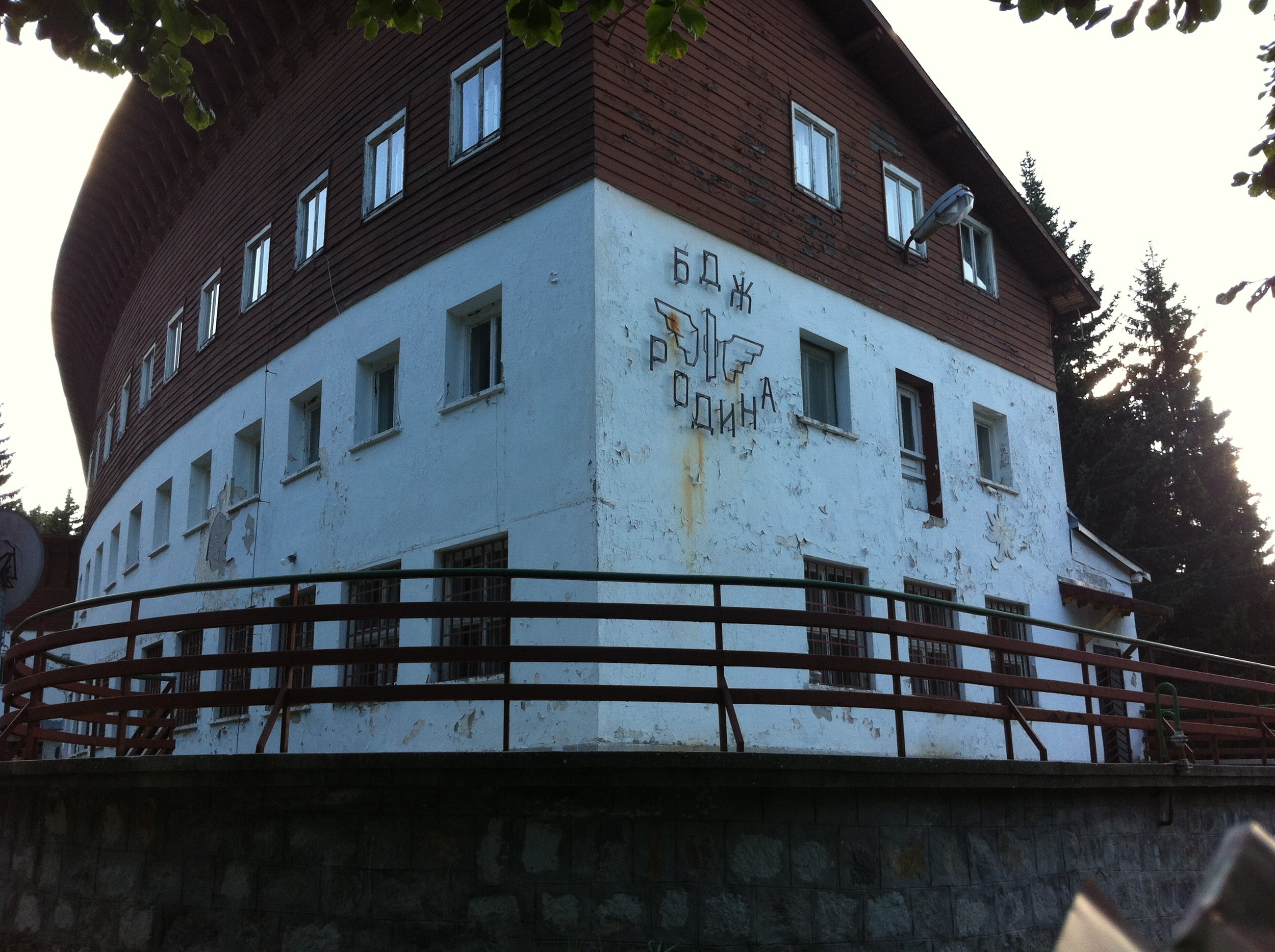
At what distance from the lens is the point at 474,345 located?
50.9ft

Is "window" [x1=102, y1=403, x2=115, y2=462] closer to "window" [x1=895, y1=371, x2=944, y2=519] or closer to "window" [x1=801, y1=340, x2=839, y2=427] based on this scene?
"window" [x1=801, y1=340, x2=839, y2=427]

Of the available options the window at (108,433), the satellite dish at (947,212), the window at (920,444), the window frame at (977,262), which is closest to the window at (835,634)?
the window at (920,444)

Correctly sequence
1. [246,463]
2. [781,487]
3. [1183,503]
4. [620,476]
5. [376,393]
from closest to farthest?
[620,476], [781,487], [376,393], [246,463], [1183,503]

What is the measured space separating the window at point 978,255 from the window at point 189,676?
13.8m

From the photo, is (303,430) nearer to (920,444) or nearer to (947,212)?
(920,444)

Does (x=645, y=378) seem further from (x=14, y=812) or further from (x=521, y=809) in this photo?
(x=14, y=812)

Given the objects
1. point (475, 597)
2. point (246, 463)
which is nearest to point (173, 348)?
point (246, 463)

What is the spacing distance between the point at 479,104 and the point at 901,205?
283 inches

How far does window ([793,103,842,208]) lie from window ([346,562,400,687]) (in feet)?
25.6

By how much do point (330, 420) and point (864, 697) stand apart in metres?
10.1

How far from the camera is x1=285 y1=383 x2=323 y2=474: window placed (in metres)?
18.4

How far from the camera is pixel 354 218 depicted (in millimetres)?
17562

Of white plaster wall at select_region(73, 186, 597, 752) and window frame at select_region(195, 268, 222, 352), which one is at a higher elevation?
window frame at select_region(195, 268, 222, 352)

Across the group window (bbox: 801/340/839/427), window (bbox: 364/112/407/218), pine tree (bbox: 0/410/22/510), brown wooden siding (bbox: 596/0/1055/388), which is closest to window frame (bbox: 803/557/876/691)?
window (bbox: 801/340/839/427)
